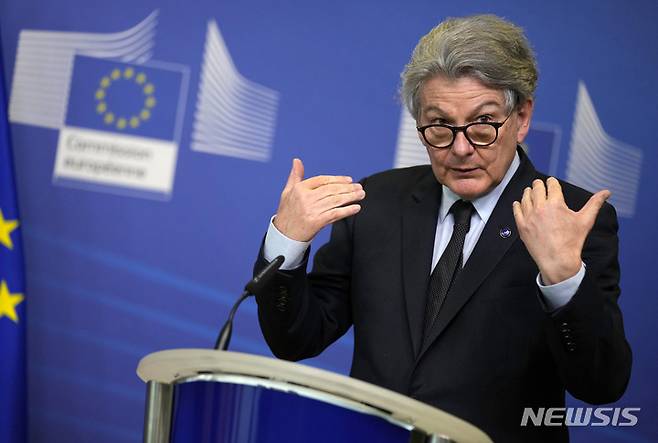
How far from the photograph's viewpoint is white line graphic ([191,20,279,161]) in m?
3.23

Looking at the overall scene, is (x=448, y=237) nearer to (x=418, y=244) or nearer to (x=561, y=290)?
(x=418, y=244)

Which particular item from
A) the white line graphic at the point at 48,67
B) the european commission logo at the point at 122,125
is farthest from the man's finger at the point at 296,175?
the white line graphic at the point at 48,67

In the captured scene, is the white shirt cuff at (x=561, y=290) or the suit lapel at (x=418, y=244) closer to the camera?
the white shirt cuff at (x=561, y=290)

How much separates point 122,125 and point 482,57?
1890 mm

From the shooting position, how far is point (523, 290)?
1.84 metres

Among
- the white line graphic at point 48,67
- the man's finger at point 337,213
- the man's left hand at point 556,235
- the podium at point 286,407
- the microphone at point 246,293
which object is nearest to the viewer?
the podium at point 286,407

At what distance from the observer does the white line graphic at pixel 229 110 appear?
3.23 m

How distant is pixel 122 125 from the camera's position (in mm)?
3350

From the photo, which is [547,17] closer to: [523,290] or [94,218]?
[523,290]

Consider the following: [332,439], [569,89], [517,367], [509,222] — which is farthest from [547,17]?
[332,439]

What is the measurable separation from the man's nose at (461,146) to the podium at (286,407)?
84 centimetres

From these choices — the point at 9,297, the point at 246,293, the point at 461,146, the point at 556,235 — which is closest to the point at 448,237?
the point at 461,146

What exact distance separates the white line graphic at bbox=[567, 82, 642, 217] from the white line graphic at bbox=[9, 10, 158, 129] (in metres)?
1.74

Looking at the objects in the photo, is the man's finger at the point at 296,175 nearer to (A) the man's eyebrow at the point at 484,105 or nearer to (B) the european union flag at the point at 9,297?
(A) the man's eyebrow at the point at 484,105
